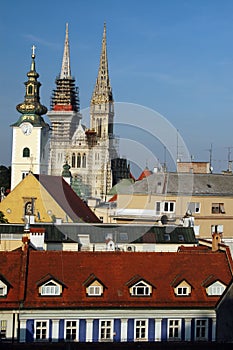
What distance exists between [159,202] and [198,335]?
22834mm

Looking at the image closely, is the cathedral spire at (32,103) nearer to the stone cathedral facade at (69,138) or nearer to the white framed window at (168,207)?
the stone cathedral facade at (69,138)

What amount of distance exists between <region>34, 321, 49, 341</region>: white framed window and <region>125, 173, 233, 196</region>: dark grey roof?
2449 centimetres

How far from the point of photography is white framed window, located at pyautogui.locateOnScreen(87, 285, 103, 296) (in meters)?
24.1

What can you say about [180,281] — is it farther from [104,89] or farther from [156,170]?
[104,89]

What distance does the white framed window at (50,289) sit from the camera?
23.8 m

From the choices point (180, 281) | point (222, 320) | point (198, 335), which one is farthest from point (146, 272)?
point (222, 320)

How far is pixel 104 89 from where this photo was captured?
128750 mm

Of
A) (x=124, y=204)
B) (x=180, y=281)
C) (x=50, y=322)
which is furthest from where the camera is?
(x=124, y=204)

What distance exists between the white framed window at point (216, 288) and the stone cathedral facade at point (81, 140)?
203 ft


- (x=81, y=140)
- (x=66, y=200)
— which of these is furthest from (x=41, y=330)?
(x=81, y=140)

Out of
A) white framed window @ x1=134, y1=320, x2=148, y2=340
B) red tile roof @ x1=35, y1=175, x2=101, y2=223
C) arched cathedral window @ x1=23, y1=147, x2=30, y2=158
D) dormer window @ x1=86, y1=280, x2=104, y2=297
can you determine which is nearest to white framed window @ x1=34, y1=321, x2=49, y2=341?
dormer window @ x1=86, y1=280, x2=104, y2=297

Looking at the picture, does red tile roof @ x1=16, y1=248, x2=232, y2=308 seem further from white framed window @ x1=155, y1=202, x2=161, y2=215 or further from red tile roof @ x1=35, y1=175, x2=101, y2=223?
white framed window @ x1=155, y1=202, x2=161, y2=215

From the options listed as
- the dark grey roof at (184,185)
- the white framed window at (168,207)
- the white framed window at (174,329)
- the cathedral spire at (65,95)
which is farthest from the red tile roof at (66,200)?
the cathedral spire at (65,95)

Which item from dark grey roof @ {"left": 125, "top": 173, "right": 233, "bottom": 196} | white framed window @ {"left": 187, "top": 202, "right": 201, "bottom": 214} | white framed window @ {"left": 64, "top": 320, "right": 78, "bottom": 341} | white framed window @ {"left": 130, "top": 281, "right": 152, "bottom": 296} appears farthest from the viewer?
dark grey roof @ {"left": 125, "top": 173, "right": 233, "bottom": 196}
